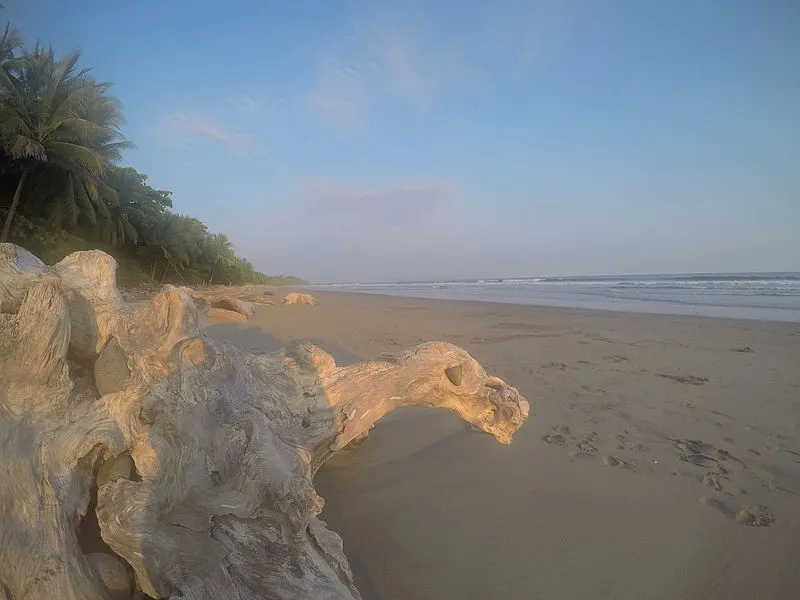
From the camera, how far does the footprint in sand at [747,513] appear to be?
2.23 m

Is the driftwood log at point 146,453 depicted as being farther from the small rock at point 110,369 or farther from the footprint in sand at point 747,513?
the footprint in sand at point 747,513

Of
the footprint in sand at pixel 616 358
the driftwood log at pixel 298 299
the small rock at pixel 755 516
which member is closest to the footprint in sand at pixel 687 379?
the footprint in sand at pixel 616 358

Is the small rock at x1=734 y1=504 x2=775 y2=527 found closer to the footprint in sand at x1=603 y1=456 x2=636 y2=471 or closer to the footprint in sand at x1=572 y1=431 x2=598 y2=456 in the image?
the footprint in sand at x1=603 y1=456 x2=636 y2=471

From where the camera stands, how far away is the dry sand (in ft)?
6.22

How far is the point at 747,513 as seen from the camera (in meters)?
2.31

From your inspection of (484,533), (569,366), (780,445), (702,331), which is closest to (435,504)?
(484,533)

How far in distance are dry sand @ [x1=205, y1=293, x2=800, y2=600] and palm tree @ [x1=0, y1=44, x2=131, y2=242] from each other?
16.8 m

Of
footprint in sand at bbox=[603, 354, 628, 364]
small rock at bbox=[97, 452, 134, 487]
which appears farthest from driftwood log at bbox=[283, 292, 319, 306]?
small rock at bbox=[97, 452, 134, 487]

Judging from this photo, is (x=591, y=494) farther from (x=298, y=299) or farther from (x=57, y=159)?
(x=57, y=159)

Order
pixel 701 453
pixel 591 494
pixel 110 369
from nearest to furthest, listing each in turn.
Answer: pixel 110 369, pixel 591 494, pixel 701 453

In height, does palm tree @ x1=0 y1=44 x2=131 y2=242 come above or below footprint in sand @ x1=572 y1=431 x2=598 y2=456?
above

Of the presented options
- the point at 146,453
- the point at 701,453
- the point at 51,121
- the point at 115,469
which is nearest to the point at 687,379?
the point at 701,453

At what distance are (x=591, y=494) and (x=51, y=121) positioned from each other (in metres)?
20.0

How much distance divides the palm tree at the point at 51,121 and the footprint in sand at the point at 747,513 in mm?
18303
